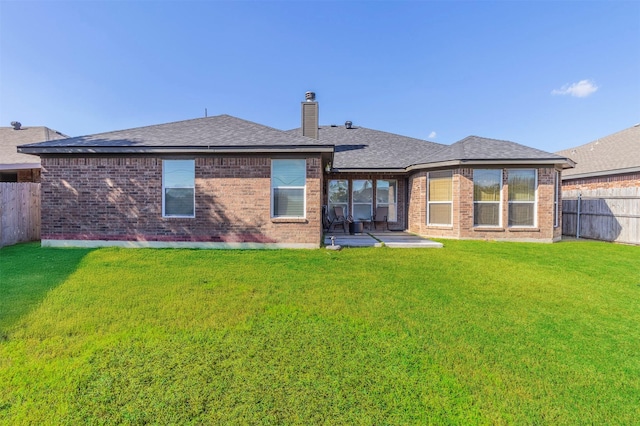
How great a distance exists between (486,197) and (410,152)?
5.30m

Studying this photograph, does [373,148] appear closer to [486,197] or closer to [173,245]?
[486,197]

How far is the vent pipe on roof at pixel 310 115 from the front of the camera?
13.6 metres

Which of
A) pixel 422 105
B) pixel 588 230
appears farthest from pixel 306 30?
pixel 588 230

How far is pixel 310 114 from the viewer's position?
13680mm

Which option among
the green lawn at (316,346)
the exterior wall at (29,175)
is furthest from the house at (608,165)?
the exterior wall at (29,175)

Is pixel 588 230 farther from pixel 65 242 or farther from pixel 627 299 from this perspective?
pixel 65 242

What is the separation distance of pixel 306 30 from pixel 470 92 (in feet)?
32.0

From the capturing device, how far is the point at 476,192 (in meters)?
10.6

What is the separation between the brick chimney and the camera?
13.6 metres

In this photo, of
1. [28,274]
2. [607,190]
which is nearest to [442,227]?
[607,190]

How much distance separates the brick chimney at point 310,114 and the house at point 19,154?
496 inches

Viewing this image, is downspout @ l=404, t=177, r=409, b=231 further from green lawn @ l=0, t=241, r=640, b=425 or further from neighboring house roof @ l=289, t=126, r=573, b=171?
green lawn @ l=0, t=241, r=640, b=425

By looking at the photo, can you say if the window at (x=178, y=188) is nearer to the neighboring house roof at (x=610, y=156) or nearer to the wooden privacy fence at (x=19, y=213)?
the wooden privacy fence at (x=19, y=213)

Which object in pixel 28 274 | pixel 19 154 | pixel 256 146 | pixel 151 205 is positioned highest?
pixel 19 154
